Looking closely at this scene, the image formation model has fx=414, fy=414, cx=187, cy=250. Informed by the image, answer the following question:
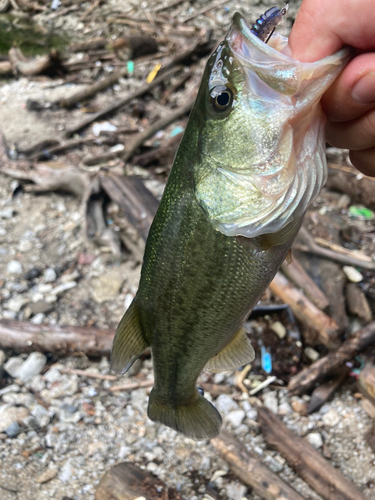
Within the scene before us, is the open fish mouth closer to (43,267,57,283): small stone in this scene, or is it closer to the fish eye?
the fish eye

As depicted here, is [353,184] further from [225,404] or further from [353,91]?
[353,91]

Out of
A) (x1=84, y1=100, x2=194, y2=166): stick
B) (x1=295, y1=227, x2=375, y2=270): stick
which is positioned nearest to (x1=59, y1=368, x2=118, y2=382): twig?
(x1=295, y1=227, x2=375, y2=270): stick

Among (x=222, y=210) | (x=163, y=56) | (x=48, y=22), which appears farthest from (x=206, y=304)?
(x=48, y=22)

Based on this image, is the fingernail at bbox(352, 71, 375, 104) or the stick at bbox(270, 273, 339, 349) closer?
the fingernail at bbox(352, 71, 375, 104)

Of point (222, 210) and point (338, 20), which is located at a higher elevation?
point (338, 20)

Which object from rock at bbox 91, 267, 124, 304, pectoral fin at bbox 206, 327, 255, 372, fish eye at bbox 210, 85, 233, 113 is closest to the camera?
fish eye at bbox 210, 85, 233, 113

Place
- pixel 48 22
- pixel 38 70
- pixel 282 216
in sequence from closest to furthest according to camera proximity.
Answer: pixel 282 216 < pixel 38 70 < pixel 48 22

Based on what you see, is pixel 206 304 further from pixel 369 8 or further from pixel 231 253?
pixel 369 8
